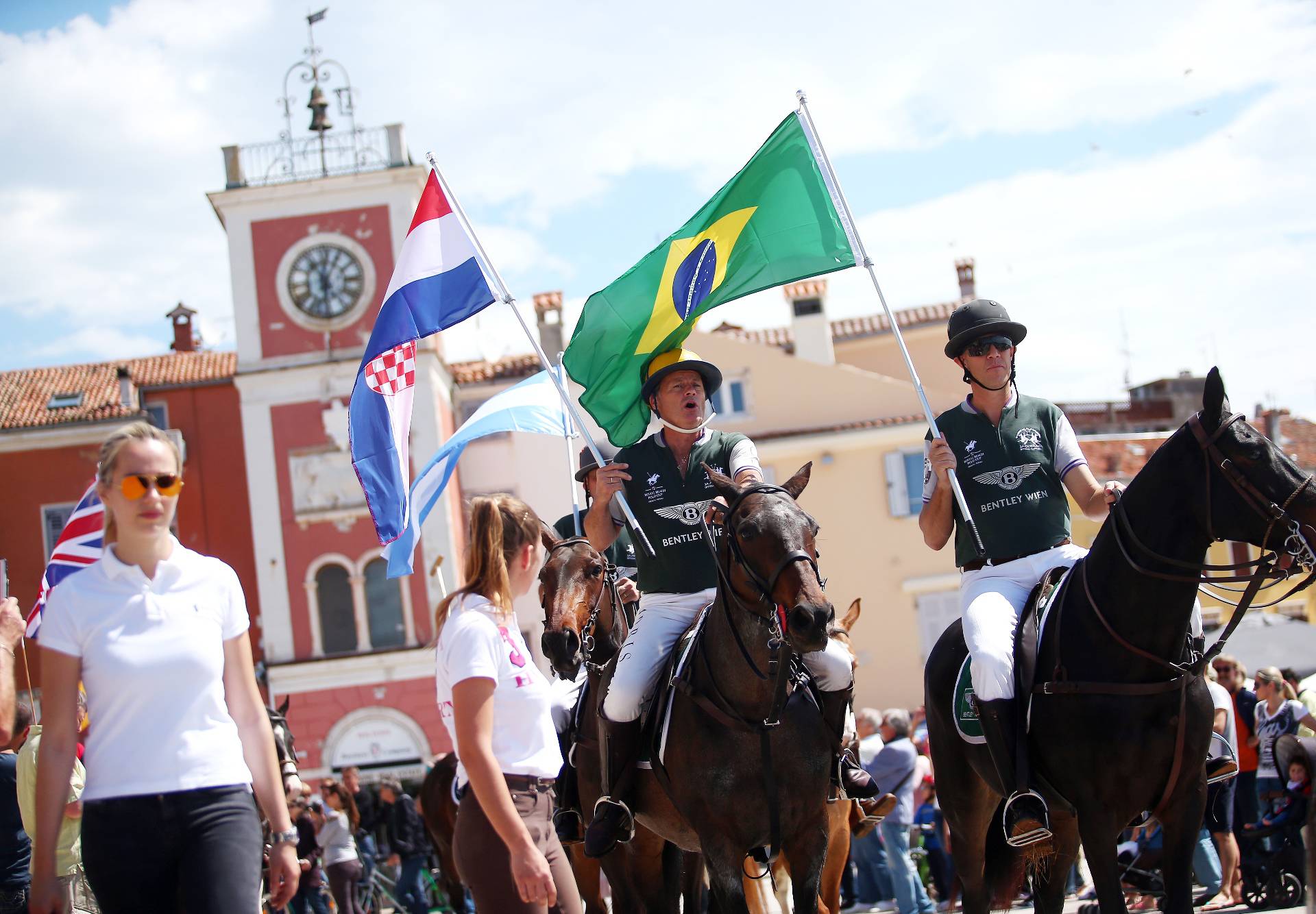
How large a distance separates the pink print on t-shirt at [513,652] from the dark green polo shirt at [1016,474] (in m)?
3.05

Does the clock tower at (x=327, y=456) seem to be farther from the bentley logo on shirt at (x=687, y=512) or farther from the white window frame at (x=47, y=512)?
the bentley logo on shirt at (x=687, y=512)

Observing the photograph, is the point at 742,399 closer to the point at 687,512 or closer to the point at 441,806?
the point at 441,806

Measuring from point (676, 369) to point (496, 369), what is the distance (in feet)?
118

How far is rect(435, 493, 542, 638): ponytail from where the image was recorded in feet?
16.7

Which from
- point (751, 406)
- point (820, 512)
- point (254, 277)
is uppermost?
point (254, 277)

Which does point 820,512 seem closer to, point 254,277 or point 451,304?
point 254,277

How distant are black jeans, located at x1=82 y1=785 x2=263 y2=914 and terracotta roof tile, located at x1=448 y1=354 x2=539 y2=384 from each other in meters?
36.9

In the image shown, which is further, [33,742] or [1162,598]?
[33,742]

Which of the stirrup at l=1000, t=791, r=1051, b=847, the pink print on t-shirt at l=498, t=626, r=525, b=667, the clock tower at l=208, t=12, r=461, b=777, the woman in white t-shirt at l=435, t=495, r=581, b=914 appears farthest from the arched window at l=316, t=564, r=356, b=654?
the pink print on t-shirt at l=498, t=626, r=525, b=667

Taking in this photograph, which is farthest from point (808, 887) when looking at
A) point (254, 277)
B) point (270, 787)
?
point (254, 277)

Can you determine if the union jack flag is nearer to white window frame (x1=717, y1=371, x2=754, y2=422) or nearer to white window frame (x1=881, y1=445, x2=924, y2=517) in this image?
white window frame (x1=881, y1=445, x2=924, y2=517)

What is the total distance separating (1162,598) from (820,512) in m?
31.2

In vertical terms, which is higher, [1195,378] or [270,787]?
[1195,378]

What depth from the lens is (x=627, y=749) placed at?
7281 mm
